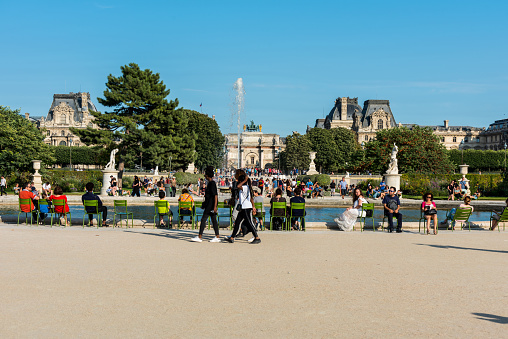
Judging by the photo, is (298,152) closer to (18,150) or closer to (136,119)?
(136,119)

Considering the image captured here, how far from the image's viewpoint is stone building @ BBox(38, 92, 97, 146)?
110m

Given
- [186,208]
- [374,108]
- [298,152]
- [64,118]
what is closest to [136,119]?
[186,208]

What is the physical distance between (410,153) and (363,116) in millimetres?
79980

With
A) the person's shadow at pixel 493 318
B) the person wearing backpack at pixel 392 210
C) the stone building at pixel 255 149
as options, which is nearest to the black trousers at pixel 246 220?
the person wearing backpack at pixel 392 210

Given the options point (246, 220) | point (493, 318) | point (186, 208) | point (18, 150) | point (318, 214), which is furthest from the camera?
point (18, 150)

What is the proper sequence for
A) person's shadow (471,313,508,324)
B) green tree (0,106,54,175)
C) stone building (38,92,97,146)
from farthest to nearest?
stone building (38,92,97,146) < green tree (0,106,54,175) < person's shadow (471,313,508,324)

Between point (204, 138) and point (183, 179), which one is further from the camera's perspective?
point (204, 138)

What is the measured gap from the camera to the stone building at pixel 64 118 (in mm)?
109938

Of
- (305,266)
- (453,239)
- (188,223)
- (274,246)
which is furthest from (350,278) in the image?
(188,223)

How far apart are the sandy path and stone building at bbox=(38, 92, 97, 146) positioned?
106087mm

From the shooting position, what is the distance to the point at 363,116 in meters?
122

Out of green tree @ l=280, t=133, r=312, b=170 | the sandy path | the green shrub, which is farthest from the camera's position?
green tree @ l=280, t=133, r=312, b=170

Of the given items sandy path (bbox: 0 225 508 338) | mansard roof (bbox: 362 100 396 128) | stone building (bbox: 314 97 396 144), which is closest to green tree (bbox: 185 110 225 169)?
sandy path (bbox: 0 225 508 338)

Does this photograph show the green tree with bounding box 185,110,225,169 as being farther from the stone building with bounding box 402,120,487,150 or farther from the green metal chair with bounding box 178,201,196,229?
the stone building with bounding box 402,120,487,150
